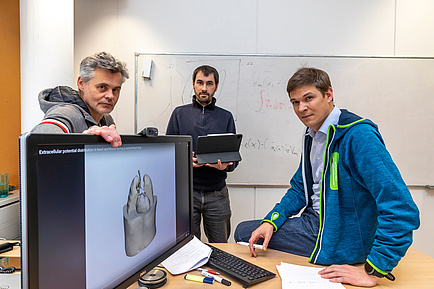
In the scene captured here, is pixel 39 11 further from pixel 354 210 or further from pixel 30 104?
pixel 354 210

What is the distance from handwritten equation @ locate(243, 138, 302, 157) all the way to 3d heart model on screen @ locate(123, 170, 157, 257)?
6.21 feet

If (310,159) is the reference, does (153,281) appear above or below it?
below

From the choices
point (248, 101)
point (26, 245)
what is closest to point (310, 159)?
point (26, 245)

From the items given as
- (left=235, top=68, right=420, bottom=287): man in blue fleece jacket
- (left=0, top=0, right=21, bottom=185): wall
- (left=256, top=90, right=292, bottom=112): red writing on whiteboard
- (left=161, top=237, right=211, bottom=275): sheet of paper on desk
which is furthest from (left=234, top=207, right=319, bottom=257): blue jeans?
(left=0, top=0, right=21, bottom=185): wall

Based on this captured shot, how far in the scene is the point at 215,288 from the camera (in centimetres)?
85

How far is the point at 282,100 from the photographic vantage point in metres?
2.59

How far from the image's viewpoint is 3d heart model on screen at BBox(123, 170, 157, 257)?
67cm

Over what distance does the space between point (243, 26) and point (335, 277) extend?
2.23 m

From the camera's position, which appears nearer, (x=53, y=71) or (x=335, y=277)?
(x=335, y=277)

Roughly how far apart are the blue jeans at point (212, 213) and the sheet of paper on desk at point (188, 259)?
3.32 ft

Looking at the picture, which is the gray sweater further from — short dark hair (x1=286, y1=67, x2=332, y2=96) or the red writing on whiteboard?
the red writing on whiteboard

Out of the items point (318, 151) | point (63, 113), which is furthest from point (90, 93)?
point (318, 151)

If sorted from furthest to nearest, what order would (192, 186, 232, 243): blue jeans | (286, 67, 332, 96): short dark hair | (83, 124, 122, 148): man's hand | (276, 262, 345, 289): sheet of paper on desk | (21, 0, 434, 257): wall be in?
(21, 0, 434, 257): wall < (192, 186, 232, 243): blue jeans < (286, 67, 332, 96): short dark hair < (276, 262, 345, 289): sheet of paper on desk < (83, 124, 122, 148): man's hand

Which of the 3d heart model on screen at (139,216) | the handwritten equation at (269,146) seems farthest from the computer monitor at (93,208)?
the handwritten equation at (269,146)
